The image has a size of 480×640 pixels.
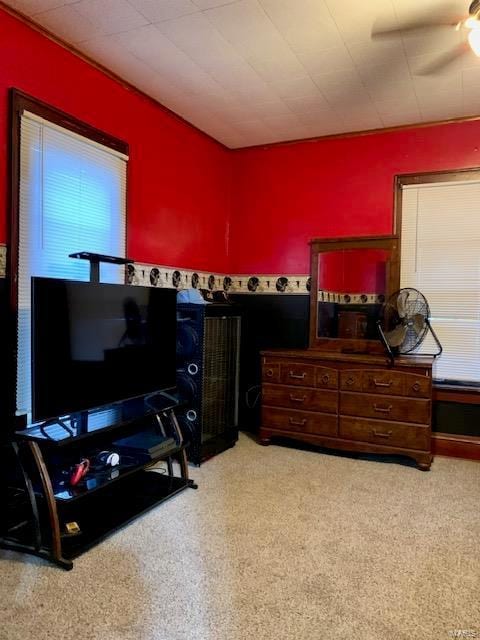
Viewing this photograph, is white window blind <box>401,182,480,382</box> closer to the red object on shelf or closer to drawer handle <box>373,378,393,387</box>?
drawer handle <box>373,378,393,387</box>

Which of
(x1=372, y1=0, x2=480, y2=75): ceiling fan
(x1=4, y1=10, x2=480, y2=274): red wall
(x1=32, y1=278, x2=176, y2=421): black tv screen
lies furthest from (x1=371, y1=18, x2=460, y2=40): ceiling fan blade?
(x1=32, y1=278, x2=176, y2=421): black tv screen

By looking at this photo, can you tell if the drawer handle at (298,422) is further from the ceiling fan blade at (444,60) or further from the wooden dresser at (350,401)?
the ceiling fan blade at (444,60)

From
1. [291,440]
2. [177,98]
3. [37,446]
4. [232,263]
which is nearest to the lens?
[37,446]

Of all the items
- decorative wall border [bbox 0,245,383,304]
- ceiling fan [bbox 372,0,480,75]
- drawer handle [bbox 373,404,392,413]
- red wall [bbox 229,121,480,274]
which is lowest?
drawer handle [bbox 373,404,392,413]

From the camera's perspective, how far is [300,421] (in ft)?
12.2

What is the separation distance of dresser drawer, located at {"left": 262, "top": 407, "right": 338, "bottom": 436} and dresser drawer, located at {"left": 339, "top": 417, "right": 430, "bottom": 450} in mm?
93

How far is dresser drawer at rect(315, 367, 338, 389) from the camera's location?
3.60m

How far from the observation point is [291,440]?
12.8 ft

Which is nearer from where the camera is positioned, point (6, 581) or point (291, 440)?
point (6, 581)

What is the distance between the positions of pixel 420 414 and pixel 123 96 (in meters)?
3.00

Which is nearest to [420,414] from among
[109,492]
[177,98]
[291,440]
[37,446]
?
[291,440]

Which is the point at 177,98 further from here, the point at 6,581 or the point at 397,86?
the point at 6,581

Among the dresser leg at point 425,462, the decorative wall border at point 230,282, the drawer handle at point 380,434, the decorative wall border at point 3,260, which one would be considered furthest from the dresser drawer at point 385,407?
the decorative wall border at point 3,260

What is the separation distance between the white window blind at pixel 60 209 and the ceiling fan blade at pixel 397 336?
6.83 feet
